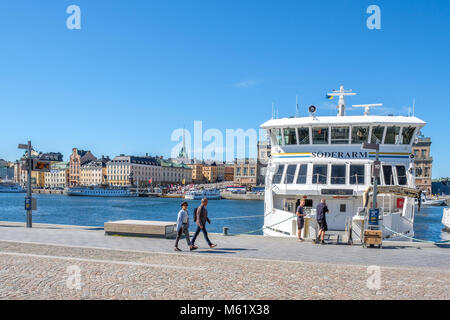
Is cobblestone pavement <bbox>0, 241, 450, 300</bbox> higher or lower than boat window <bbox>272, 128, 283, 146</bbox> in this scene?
lower

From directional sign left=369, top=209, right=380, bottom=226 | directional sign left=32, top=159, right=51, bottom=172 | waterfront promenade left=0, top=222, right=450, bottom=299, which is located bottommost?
waterfront promenade left=0, top=222, right=450, bottom=299

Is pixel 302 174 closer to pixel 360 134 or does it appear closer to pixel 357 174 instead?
pixel 357 174

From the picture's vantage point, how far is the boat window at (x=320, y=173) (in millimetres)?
22359

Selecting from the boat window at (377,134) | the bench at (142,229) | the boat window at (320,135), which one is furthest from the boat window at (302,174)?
the bench at (142,229)

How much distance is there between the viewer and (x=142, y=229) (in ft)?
55.7

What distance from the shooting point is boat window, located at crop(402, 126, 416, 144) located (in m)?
22.9

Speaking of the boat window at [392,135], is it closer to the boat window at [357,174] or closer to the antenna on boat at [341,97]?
the boat window at [357,174]

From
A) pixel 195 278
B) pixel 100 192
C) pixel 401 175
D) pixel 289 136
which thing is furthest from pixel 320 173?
pixel 100 192

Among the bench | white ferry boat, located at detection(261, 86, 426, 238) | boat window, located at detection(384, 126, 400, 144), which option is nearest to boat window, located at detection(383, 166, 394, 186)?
white ferry boat, located at detection(261, 86, 426, 238)

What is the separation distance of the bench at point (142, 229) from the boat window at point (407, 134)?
532 inches

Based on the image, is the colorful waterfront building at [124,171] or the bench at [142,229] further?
the colorful waterfront building at [124,171]

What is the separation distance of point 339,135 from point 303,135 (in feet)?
6.38

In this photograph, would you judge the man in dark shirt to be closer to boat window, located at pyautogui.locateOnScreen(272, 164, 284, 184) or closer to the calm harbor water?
boat window, located at pyautogui.locateOnScreen(272, 164, 284, 184)
